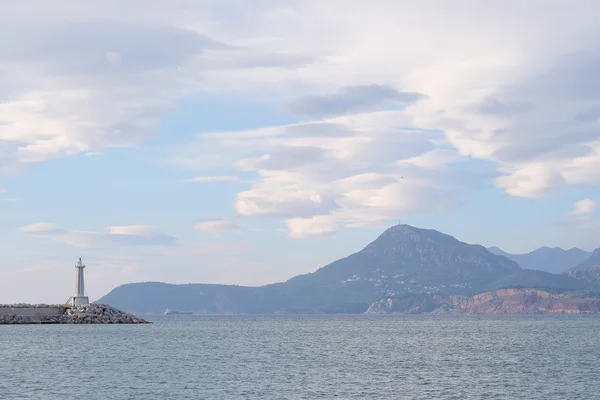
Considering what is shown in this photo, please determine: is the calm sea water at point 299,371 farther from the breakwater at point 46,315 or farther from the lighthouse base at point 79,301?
the lighthouse base at point 79,301

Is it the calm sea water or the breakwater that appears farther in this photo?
the breakwater

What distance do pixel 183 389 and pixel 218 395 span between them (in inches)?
182

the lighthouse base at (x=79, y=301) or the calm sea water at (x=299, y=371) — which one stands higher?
the lighthouse base at (x=79, y=301)

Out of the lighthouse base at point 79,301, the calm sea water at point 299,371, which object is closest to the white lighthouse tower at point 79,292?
the lighthouse base at point 79,301

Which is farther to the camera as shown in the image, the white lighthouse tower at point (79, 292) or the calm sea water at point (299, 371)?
the white lighthouse tower at point (79, 292)

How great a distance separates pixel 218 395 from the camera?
6450 cm

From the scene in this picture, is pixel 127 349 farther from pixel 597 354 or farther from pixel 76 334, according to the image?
pixel 597 354

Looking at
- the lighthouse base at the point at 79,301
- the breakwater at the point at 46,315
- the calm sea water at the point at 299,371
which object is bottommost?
the calm sea water at the point at 299,371

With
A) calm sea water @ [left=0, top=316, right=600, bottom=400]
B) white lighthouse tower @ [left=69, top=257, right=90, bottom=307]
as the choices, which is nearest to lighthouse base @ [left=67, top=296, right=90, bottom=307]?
white lighthouse tower @ [left=69, top=257, right=90, bottom=307]

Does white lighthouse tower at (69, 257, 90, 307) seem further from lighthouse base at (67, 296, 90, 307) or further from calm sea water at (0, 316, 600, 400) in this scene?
calm sea water at (0, 316, 600, 400)

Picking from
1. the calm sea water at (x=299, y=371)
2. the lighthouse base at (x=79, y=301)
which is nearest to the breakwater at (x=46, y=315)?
the lighthouse base at (x=79, y=301)

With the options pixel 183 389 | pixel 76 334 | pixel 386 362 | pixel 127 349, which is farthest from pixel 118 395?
pixel 76 334

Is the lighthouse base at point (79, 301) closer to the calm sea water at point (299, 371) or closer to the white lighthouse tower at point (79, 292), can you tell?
the white lighthouse tower at point (79, 292)

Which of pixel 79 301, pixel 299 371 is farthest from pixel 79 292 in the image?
pixel 299 371
